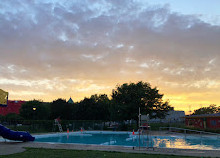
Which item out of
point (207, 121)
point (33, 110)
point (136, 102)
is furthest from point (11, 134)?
point (33, 110)

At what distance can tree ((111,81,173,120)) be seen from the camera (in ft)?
121

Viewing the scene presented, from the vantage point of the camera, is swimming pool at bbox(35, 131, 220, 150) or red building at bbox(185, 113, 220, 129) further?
red building at bbox(185, 113, 220, 129)

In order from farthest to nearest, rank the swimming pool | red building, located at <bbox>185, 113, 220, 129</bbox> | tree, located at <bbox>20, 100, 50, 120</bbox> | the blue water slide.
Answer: tree, located at <bbox>20, 100, 50, 120</bbox>
red building, located at <bbox>185, 113, 220, 129</bbox>
the swimming pool
the blue water slide

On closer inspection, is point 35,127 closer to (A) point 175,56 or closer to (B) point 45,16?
(B) point 45,16

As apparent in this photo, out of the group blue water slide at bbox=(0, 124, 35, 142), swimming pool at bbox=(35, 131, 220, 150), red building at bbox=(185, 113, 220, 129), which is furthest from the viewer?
red building at bbox=(185, 113, 220, 129)

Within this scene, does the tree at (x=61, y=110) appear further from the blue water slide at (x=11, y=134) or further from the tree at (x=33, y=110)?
the blue water slide at (x=11, y=134)

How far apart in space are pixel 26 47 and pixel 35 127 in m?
13.0

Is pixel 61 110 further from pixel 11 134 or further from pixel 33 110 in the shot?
pixel 11 134

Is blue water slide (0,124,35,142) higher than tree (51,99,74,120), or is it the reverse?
tree (51,99,74,120)

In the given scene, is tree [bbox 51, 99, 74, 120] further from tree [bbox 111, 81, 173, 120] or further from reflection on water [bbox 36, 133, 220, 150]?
reflection on water [bbox 36, 133, 220, 150]

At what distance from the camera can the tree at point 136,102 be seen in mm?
36812

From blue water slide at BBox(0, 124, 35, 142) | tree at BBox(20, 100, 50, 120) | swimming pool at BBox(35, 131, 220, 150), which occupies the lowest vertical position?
swimming pool at BBox(35, 131, 220, 150)

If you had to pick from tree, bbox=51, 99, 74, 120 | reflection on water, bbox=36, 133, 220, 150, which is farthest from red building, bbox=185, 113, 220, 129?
tree, bbox=51, 99, 74, 120

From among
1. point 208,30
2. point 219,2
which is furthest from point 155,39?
point 219,2
